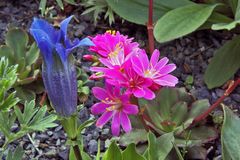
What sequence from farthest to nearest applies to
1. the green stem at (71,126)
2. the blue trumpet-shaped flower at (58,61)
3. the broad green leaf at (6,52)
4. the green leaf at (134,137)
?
the broad green leaf at (6,52) → the green leaf at (134,137) → the green stem at (71,126) → the blue trumpet-shaped flower at (58,61)

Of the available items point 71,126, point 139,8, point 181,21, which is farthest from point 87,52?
point 71,126

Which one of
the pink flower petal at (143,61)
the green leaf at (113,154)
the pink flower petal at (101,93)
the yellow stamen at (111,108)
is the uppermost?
the pink flower petal at (143,61)

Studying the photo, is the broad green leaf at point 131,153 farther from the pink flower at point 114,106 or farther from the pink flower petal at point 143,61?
the pink flower petal at point 143,61

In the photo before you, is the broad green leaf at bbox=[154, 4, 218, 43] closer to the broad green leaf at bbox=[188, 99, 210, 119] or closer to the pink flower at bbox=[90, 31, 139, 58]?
the broad green leaf at bbox=[188, 99, 210, 119]

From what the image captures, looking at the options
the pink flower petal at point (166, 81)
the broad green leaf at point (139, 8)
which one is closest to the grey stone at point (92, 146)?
the broad green leaf at point (139, 8)

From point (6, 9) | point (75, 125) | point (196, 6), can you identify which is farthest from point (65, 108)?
point (6, 9)

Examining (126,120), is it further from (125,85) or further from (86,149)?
(86,149)
